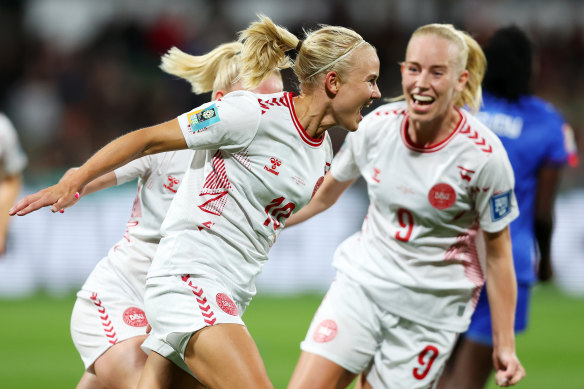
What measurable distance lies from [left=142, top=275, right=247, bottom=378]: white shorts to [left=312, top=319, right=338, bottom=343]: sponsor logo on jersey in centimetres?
89

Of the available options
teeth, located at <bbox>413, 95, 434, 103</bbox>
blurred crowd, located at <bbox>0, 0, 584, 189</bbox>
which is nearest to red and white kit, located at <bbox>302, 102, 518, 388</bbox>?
teeth, located at <bbox>413, 95, 434, 103</bbox>

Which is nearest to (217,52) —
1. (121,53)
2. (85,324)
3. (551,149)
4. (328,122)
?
(328,122)

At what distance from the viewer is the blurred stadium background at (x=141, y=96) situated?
1052cm

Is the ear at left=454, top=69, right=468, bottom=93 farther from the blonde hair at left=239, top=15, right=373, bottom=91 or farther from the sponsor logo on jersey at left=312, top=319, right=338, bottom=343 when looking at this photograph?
the sponsor logo on jersey at left=312, top=319, right=338, bottom=343

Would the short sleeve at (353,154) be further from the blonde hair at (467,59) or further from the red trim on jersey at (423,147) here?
the blonde hair at (467,59)

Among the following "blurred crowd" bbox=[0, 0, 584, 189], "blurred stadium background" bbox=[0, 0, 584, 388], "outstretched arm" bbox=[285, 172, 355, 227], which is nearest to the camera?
"outstretched arm" bbox=[285, 172, 355, 227]

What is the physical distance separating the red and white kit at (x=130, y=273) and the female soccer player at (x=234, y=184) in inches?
19.3

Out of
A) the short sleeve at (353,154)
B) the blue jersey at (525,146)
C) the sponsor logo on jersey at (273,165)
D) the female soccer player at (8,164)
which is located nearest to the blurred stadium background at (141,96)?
the female soccer player at (8,164)

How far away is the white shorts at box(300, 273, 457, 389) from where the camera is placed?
4395mm

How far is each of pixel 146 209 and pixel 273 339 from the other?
4.83 metres

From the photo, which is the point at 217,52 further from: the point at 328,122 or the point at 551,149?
the point at 551,149

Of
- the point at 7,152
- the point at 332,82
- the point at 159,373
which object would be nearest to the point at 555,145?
the point at 332,82

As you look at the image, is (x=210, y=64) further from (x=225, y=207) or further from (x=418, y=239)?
(x=418, y=239)

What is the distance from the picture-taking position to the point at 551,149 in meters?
5.03
